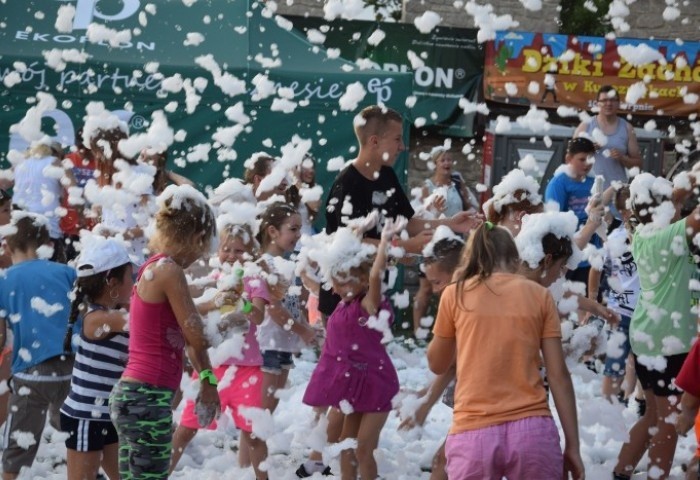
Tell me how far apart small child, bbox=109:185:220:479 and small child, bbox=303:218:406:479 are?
3.13 ft

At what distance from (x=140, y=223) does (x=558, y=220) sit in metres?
2.73

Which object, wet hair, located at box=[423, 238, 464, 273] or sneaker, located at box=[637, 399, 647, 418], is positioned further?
sneaker, located at box=[637, 399, 647, 418]

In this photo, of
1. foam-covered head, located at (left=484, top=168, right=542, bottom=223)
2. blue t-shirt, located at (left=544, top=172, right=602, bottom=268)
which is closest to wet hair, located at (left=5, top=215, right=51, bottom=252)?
foam-covered head, located at (left=484, top=168, right=542, bottom=223)

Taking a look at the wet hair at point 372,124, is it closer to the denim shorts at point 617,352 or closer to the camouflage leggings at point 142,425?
the camouflage leggings at point 142,425

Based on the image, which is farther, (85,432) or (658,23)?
(658,23)

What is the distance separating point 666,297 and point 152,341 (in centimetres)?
258

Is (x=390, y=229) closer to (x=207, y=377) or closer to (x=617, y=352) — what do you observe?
(x=207, y=377)

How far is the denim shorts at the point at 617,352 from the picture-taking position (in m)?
6.81

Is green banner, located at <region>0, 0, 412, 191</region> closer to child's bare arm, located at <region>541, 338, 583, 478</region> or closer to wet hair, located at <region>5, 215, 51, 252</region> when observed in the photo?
wet hair, located at <region>5, 215, 51, 252</region>

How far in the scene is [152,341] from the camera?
4113 millimetres

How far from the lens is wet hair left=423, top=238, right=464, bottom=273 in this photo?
15.6 ft

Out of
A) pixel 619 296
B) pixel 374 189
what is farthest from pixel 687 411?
pixel 619 296

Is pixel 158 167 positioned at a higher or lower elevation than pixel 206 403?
higher

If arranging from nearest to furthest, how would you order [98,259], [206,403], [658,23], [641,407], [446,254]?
[206,403] < [98,259] < [446,254] < [641,407] < [658,23]
